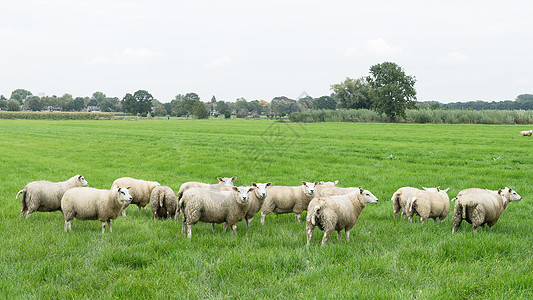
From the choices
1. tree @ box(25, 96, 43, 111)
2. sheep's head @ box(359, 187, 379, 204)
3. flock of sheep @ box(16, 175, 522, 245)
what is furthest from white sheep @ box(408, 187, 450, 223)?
tree @ box(25, 96, 43, 111)

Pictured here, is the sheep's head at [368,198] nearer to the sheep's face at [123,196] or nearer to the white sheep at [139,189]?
the sheep's face at [123,196]

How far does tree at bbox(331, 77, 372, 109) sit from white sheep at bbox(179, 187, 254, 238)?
272ft

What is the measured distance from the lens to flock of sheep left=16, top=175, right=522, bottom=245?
6.75 metres

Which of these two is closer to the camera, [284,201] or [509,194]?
[509,194]

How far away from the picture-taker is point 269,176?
48.1ft

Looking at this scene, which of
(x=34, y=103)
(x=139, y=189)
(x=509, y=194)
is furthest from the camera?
(x=34, y=103)

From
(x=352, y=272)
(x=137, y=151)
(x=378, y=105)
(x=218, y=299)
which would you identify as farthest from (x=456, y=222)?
(x=378, y=105)

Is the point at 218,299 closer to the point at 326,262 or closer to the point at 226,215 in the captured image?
the point at 326,262

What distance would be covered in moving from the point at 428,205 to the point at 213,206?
4.86 metres

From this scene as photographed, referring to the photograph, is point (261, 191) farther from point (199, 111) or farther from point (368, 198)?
point (199, 111)

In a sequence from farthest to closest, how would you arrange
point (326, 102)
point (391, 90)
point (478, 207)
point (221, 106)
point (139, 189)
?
point (221, 106) < point (326, 102) < point (391, 90) < point (139, 189) < point (478, 207)

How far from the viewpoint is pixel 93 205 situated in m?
7.32

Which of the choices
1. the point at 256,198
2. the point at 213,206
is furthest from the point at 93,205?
the point at 256,198

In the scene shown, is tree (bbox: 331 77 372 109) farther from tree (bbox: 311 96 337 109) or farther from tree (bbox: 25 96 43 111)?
tree (bbox: 25 96 43 111)
